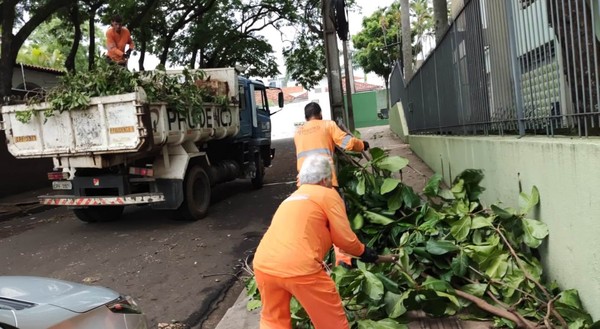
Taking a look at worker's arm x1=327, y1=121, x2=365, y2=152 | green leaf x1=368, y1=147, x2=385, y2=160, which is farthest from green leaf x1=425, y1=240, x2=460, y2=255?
worker's arm x1=327, y1=121, x2=365, y2=152

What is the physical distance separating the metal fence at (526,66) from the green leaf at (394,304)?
61.7 inches

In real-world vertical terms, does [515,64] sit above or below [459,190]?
above

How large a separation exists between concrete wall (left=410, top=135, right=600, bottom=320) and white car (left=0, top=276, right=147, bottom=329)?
2608mm

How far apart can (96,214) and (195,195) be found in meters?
1.77

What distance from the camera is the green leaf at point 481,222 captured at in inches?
154

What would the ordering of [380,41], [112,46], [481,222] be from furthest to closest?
1. [380,41]
2. [112,46]
3. [481,222]

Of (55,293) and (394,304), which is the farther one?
(394,304)

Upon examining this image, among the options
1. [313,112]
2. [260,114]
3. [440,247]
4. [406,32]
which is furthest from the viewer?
[406,32]

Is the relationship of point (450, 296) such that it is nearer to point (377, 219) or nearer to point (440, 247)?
point (440, 247)

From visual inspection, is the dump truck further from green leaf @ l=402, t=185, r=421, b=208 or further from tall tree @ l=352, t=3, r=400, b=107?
tall tree @ l=352, t=3, r=400, b=107

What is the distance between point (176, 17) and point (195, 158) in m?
13.5

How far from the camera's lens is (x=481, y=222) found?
3951mm

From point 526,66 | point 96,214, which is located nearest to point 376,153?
point 526,66

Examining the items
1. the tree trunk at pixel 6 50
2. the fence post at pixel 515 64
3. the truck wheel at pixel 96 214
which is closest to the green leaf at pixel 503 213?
the fence post at pixel 515 64
